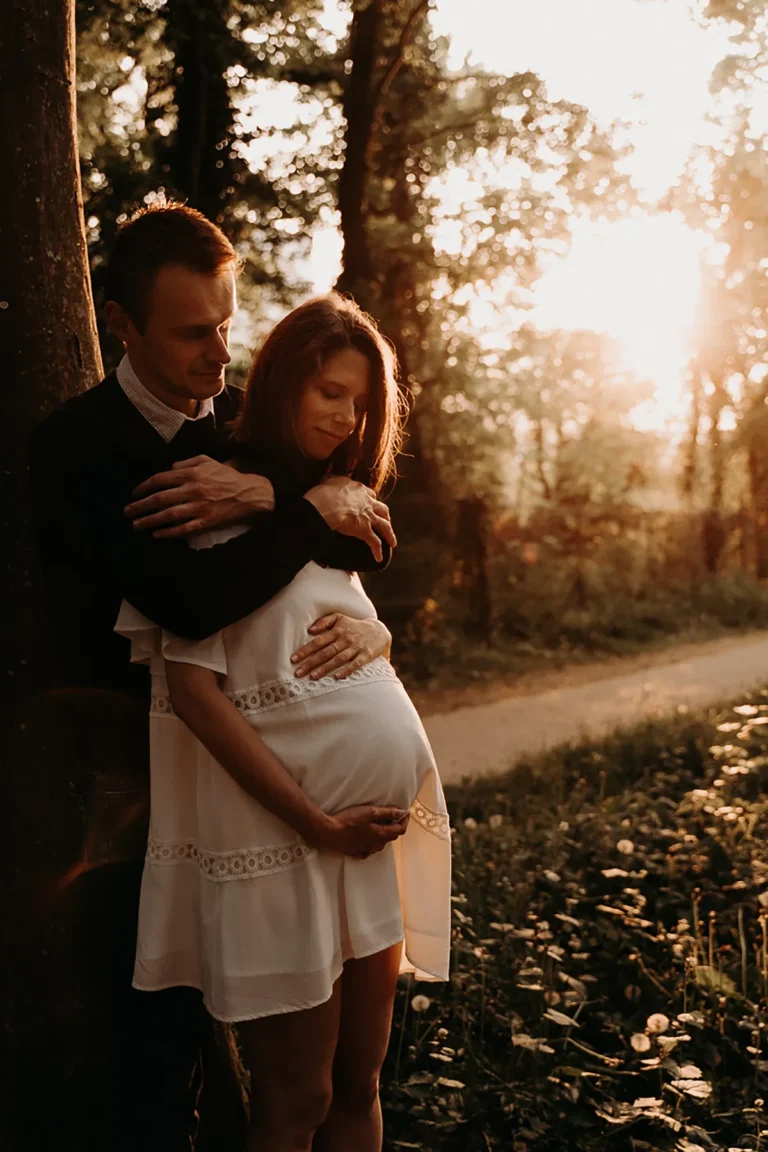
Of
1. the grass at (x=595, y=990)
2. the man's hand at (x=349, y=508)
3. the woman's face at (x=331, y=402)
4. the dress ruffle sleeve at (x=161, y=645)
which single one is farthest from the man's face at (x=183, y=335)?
the grass at (x=595, y=990)

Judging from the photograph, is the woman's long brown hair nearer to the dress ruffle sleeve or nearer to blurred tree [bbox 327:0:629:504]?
the dress ruffle sleeve

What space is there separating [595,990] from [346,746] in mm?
2268

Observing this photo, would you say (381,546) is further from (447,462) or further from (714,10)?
Result: (447,462)

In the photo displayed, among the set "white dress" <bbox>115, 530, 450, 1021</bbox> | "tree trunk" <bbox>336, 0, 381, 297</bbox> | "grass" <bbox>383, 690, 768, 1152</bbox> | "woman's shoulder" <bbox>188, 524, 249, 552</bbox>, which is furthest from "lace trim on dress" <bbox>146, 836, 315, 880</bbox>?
"tree trunk" <bbox>336, 0, 381, 297</bbox>

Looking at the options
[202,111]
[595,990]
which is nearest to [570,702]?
[595,990]

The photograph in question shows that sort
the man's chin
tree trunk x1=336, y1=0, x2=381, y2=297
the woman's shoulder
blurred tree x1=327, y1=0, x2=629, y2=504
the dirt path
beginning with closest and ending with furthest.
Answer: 1. the woman's shoulder
2. the man's chin
3. the dirt path
4. tree trunk x1=336, y1=0, x2=381, y2=297
5. blurred tree x1=327, y1=0, x2=629, y2=504

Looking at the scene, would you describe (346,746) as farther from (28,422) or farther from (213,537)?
(28,422)

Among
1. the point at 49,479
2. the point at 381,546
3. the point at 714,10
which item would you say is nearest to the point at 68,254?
the point at 49,479

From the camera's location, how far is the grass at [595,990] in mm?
2986

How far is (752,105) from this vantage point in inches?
357

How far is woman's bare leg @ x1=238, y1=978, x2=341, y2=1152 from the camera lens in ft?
6.60

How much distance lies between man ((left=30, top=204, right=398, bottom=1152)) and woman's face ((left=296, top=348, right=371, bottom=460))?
0.12m

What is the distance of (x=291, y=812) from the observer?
76.6 inches

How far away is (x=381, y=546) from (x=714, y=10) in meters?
6.52
